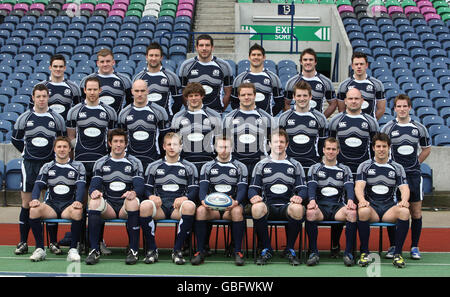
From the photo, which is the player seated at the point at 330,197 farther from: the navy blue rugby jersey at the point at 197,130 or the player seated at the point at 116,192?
the player seated at the point at 116,192

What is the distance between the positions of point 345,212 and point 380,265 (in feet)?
1.97

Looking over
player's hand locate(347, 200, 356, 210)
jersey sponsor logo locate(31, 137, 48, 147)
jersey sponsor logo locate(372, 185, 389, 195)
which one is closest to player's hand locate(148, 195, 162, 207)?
jersey sponsor logo locate(31, 137, 48, 147)

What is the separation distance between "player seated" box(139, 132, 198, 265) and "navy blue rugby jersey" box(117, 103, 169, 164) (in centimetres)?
26

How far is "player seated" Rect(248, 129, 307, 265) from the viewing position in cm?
664

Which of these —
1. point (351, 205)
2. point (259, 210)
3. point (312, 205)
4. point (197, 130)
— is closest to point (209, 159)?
point (197, 130)

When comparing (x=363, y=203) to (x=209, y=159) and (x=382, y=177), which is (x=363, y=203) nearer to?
(x=382, y=177)

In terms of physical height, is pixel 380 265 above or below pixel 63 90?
below

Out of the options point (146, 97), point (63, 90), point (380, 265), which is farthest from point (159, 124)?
point (380, 265)

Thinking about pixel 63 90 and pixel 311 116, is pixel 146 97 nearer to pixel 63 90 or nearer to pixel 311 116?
pixel 63 90

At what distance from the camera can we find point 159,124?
718 cm

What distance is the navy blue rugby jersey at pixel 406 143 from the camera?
7184 mm

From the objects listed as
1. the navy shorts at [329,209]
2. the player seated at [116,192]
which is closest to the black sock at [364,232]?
the navy shorts at [329,209]

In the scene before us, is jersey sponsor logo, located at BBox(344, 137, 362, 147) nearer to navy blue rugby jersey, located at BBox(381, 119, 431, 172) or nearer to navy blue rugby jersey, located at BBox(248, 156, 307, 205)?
navy blue rugby jersey, located at BBox(381, 119, 431, 172)

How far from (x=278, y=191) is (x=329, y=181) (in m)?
0.52
